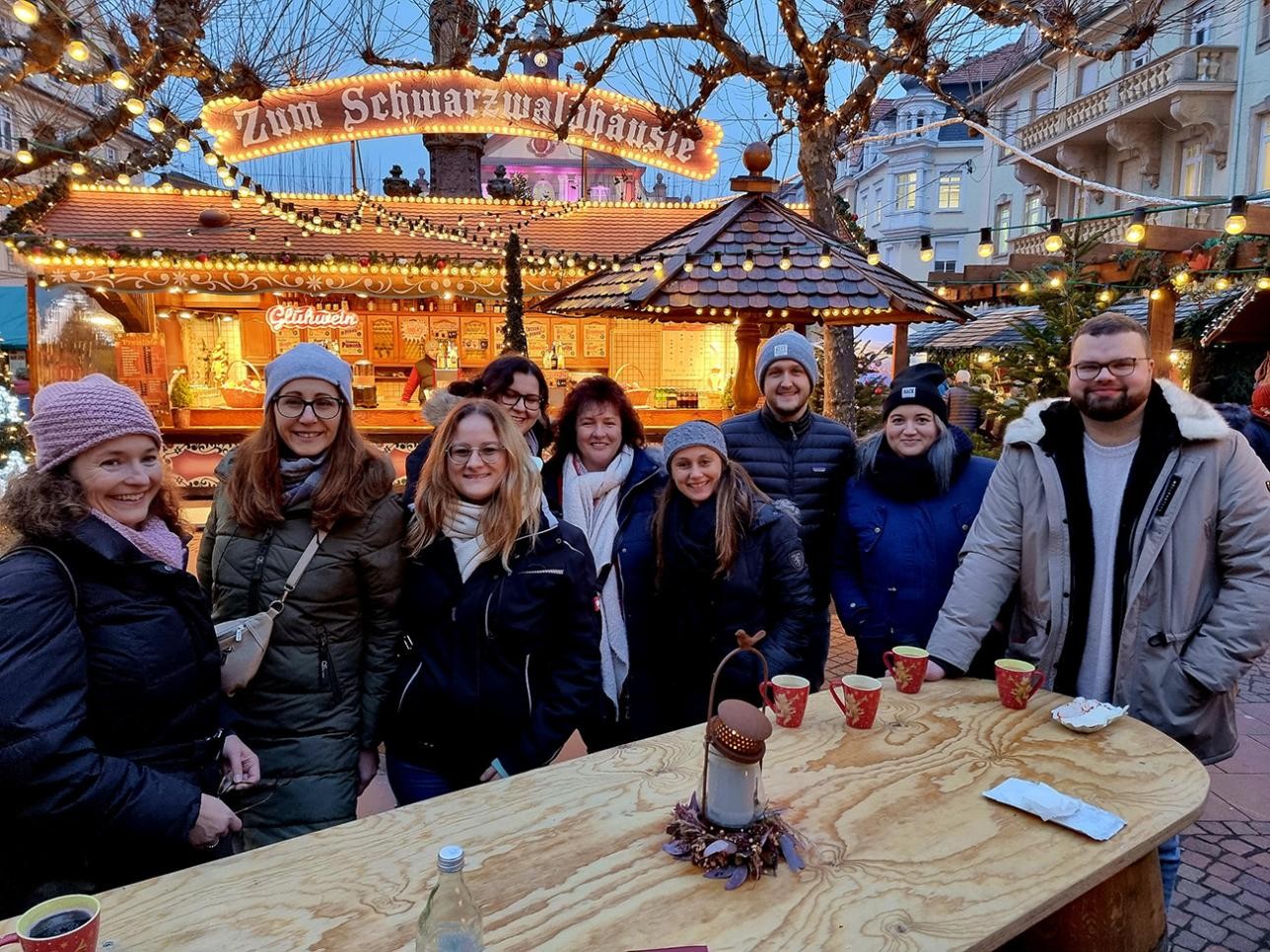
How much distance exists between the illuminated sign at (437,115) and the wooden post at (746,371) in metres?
6.79

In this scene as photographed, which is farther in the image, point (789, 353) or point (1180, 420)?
point (789, 353)

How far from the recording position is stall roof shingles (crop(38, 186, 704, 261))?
998 cm

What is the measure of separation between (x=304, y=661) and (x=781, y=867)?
1464 mm

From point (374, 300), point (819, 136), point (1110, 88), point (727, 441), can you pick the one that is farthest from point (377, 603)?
point (1110, 88)

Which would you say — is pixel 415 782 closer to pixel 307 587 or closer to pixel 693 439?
pixel 307 587

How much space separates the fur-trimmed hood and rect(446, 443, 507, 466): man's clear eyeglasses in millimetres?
1743

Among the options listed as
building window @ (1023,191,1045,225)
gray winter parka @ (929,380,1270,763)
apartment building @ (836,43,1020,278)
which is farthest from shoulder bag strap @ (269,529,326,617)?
apartment building @ (836,43,1020,278)

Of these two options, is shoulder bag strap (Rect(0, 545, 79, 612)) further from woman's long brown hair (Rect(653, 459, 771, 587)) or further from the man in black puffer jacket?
the man in black puffer jacket

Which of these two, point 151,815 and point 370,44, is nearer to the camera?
point 151,815

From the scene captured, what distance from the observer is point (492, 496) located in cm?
240

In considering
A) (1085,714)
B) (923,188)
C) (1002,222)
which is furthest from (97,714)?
(923,188)

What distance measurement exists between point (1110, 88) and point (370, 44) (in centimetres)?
1566

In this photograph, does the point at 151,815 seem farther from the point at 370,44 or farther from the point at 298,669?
the point at 370,44

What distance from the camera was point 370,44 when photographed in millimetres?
9312
